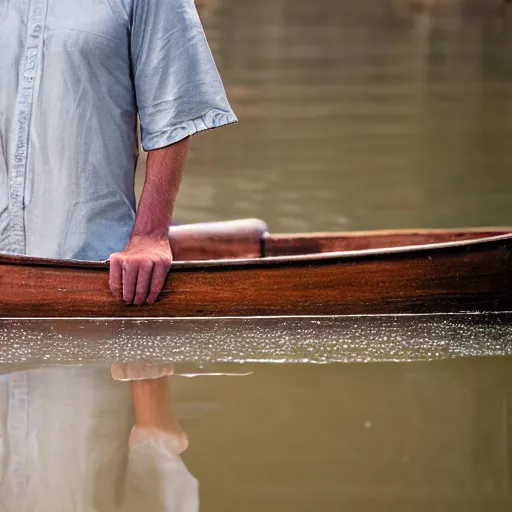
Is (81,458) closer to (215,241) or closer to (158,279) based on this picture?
(158,279)

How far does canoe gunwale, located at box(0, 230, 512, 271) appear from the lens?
1511 mm

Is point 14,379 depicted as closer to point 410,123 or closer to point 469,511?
point 469,511

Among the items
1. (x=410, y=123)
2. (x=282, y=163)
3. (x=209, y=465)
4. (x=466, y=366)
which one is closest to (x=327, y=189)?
(x=282, y=163)

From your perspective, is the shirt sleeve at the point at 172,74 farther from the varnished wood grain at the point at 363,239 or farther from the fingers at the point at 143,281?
the varnished wood grain at the point at 363,239

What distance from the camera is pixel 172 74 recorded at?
1.47 m

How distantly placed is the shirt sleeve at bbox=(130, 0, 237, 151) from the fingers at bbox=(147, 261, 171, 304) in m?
0.16

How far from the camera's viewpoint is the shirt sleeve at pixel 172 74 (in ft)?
4.78

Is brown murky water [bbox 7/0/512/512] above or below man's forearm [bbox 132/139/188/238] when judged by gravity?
below

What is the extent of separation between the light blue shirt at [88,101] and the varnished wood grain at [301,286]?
8 centimetres

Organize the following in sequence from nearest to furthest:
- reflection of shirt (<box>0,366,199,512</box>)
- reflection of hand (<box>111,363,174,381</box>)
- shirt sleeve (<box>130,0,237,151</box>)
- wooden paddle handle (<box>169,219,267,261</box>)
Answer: reflection of shirt (<box>0,366,199,512</box>) → reflection of hand (<box>111,363,174,381</box>) → shirt sleeve (<box>130,0,237,151</box>) → wooden paddle handle (<box>169,219,267,261</box>)

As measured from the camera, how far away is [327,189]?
168 inches

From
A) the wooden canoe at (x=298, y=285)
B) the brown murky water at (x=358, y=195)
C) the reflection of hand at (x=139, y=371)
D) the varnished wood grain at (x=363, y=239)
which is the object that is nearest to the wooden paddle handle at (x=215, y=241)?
the varnished wood grain at (x=363, y=239)

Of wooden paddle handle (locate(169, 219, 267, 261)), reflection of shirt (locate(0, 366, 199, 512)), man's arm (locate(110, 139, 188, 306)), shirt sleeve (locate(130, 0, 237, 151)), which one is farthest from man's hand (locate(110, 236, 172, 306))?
wooden paddle handle (locate(169, 219, 267, 261))

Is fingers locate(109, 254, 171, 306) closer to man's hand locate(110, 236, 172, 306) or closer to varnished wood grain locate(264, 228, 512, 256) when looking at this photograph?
man's hand locate(110, 236, 172, 306)
